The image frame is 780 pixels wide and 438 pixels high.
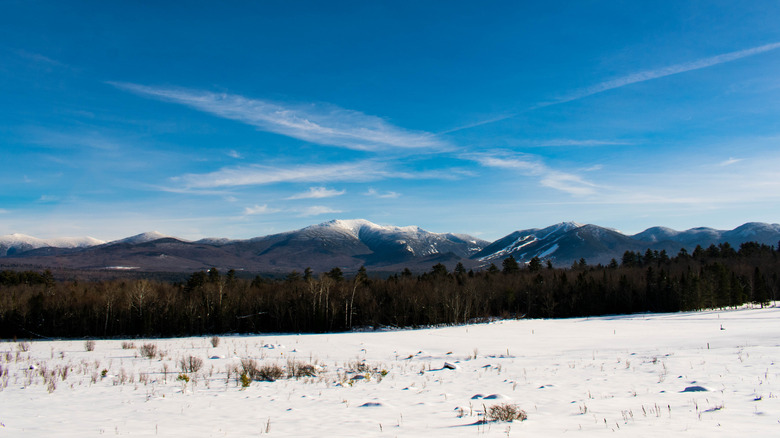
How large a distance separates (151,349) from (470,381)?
74.3 ft

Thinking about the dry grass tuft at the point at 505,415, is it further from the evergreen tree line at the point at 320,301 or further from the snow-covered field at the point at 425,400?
the evergreen tree line at the point at 320,301

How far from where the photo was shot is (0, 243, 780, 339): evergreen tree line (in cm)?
7681

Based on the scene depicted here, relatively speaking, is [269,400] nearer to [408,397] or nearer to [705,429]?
[408,397]

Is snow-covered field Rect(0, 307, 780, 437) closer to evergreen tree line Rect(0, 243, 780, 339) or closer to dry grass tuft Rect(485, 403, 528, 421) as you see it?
dry grass tuft Rect(485, 403, 528, 421)

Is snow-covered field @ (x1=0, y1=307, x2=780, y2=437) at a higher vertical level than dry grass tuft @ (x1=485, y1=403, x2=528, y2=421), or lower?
lower

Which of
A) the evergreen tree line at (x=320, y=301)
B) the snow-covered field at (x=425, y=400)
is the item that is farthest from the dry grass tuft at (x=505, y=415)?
the evergreen tree line at (x=320, y=301)

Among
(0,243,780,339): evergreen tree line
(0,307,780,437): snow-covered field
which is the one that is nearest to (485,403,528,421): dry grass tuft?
(0,307,780,437): snow-covered field

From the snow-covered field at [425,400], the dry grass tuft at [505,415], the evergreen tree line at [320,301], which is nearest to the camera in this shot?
the snow-covered field at [425,400]

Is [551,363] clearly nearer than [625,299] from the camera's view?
Yes

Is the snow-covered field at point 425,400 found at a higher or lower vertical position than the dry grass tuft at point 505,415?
lower

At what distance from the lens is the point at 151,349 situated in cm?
2975

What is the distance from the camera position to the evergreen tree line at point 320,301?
76812 mm

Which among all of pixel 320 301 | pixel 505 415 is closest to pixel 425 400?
pixel 505 415

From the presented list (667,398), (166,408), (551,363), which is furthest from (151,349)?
(667,398)
